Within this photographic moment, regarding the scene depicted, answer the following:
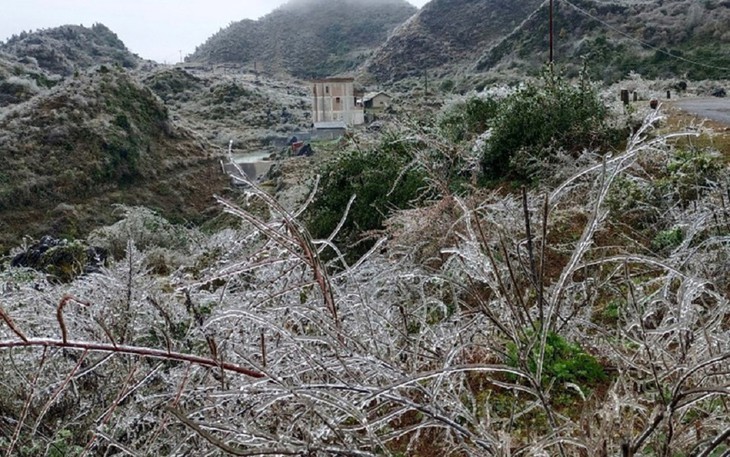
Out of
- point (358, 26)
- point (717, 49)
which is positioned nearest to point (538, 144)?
point (717, 49)

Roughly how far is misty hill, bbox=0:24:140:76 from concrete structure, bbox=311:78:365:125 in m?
29.6

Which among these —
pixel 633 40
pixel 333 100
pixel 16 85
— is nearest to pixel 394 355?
pixel 333 100

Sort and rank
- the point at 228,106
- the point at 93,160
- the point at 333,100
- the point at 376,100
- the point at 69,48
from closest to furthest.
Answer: the point at 93,160
the point at 333,100
the point at 376,100
the point at 228,106
the point at 69,48

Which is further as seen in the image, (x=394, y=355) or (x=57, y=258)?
(x=57, y=258)

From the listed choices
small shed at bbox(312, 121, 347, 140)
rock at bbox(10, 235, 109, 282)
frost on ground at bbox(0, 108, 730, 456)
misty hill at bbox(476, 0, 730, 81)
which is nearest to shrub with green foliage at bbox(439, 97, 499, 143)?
frost on ground at bbox(0, 108, 730, 456)

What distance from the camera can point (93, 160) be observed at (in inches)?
1018

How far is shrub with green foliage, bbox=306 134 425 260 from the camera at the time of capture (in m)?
7.29

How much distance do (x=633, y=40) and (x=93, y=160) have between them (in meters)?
29.9

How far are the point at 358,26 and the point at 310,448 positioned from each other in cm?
11029

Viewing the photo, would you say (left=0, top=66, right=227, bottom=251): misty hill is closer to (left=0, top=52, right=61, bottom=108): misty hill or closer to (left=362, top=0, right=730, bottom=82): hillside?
(left=0, top=52, right=61, bottom=108): misty hill

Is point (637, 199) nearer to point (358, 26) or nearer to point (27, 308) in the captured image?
point (27, 308)

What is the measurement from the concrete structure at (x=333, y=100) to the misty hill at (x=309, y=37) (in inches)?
2005

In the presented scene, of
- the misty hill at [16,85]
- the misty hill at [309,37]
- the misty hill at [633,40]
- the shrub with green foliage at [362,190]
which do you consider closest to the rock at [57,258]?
the shrub with green foliage at [362,190]

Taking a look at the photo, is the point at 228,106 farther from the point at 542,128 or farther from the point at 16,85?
the point at 542,128
